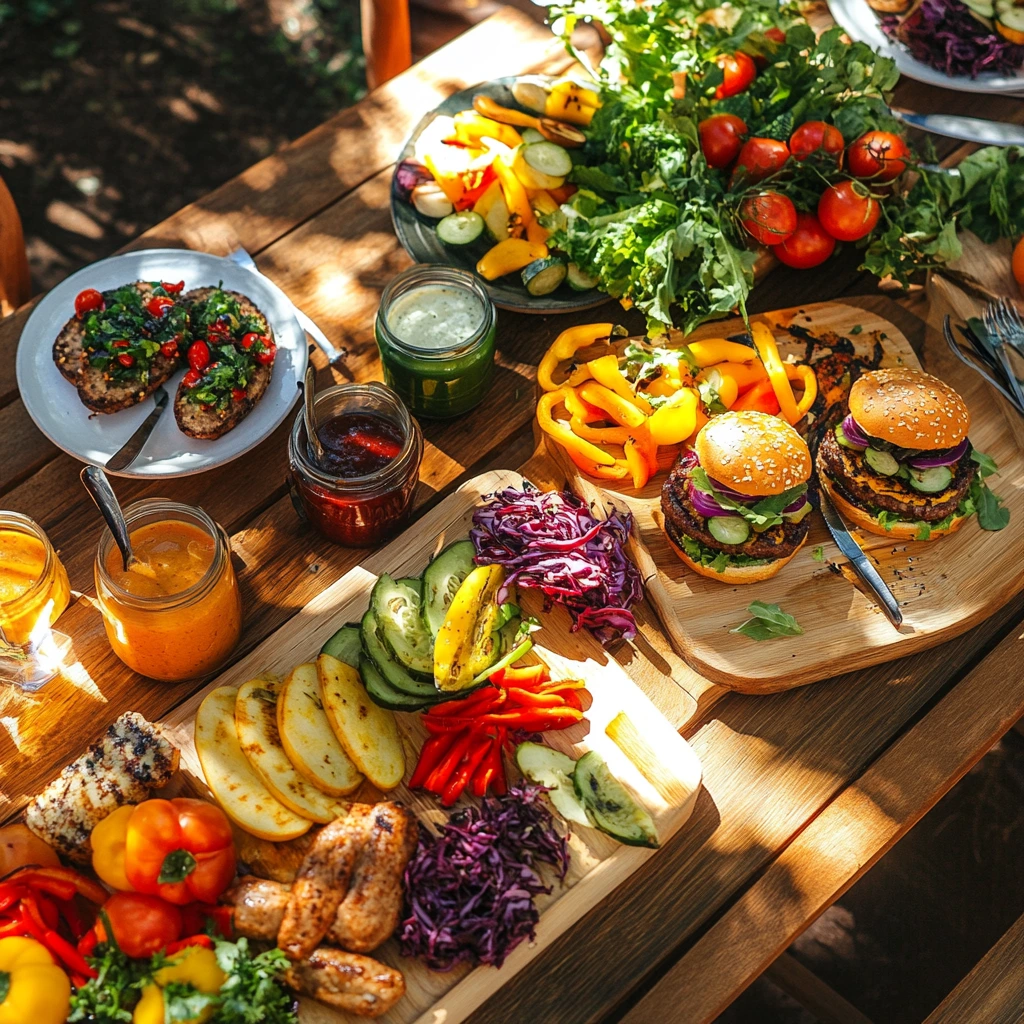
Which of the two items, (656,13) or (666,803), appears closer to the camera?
(666,803)

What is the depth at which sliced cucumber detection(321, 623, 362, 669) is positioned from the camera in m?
3.30

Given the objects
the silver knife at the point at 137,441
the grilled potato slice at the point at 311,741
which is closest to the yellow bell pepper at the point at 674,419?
the grilled potato slice at the point at 311,741

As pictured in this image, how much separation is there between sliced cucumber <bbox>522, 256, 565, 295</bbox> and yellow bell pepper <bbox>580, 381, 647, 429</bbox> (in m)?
0.47

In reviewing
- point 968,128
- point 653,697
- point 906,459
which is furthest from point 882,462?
point 968,128

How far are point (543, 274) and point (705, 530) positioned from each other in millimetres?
1254

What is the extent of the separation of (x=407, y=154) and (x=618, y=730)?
8.95 ft

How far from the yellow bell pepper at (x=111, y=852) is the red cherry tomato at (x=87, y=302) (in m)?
1.91

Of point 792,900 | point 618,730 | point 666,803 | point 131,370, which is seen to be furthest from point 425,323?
point 792,900

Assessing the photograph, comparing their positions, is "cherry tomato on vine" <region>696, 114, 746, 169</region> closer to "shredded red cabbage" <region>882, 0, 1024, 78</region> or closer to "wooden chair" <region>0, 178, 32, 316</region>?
"shredded red cabbage" <region>882, 0, 1024, 78</region>

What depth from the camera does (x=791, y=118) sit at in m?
4.35

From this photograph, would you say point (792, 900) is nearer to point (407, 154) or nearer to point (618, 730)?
point (618, 730)

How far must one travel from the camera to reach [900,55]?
197 inches

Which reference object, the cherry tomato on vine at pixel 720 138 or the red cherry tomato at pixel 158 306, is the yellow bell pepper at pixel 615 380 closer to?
the cherry tomato on vine at pixel 720 138

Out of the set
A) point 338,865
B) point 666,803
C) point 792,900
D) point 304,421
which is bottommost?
point 792,900
